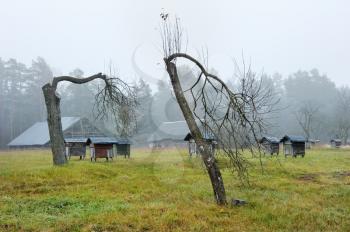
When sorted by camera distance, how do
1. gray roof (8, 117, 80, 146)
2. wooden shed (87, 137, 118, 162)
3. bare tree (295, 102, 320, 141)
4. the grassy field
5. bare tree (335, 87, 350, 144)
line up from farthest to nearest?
1. bare tree (335, 87, 350, 144)
2. bare tree (295, 102, 320, 141)
3. gray roof (8, 117, 80, 146)
4. wooden shed (87, 137, 118, 162)
5. the grassy field

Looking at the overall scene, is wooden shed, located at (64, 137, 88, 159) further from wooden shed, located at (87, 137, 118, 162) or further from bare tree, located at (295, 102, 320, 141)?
bare tree, located at (295, 102, 320, 141)

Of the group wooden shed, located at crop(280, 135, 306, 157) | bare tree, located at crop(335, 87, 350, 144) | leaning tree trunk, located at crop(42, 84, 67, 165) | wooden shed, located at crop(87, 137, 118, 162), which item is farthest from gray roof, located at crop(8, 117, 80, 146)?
bare tree, located at crop(335, 87, 350, 144)

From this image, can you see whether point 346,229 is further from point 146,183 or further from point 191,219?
point 146,183

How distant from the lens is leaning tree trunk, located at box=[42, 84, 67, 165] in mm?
24250

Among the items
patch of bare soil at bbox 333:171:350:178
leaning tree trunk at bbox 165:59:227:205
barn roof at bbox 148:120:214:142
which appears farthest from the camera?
barn roof at bbox 148:120:214:142

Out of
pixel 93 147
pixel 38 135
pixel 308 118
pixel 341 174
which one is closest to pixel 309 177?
pixel 341 174

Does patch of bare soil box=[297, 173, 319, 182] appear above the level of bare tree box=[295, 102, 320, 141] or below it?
below

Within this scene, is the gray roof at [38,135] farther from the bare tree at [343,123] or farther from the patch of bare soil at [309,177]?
the patch of bare soil at [309,177]

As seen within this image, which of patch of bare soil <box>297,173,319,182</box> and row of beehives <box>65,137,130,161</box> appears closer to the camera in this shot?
patch of bare soil <box>297,173,319,182</box>

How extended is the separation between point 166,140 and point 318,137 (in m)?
40.6

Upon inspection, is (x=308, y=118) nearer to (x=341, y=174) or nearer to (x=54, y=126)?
(x=341, y=174)

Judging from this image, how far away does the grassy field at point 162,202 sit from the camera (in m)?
11.1

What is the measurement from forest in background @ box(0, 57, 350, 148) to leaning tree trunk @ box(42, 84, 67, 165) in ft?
161

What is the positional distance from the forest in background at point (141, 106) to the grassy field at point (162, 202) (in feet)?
176
